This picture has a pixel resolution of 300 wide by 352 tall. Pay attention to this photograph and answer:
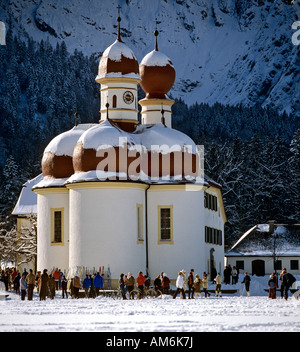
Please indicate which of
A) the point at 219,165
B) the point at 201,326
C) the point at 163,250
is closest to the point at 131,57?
the point at 163,250

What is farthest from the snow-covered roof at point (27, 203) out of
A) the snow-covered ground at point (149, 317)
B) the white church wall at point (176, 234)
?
the snow-covered ground at point (149, 317)

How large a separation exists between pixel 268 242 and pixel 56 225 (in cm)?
3404

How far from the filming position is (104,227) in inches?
2012

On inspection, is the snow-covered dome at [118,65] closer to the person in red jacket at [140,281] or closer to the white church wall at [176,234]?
the white church wall at [176,234]

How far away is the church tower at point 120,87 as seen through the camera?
5766 cm

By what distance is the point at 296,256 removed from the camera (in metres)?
83.9

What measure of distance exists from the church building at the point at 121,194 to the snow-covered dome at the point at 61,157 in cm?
6

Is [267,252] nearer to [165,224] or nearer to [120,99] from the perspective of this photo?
[165,224]

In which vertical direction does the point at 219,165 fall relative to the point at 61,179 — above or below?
above

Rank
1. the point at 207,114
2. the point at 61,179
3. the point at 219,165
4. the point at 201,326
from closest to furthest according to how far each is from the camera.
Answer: the point at 201,326, the point at 61,179, the point at 219,165, the point at 207,114

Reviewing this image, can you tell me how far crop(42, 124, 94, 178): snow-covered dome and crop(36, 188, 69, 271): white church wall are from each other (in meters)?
1.18

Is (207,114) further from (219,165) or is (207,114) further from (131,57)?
(131,57)

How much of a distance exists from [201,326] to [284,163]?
285 ft

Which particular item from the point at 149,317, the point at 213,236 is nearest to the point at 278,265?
the point at 213,236
